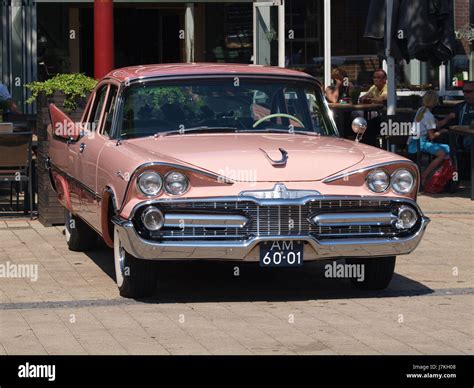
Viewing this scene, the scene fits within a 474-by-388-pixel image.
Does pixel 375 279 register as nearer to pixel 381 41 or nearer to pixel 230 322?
pixel 230 322

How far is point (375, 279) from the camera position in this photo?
948 centimetres

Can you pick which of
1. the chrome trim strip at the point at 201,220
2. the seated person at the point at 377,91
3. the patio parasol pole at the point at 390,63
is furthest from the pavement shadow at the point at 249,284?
the seated person at the point at 377,91

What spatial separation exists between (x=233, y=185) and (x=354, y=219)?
0.90 metres

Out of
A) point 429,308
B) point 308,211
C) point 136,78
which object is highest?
point 136,78

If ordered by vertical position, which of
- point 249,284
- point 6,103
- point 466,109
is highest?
point 6,103

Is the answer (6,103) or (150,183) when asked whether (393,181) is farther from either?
(6,103)

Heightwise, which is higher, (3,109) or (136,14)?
(136,14)

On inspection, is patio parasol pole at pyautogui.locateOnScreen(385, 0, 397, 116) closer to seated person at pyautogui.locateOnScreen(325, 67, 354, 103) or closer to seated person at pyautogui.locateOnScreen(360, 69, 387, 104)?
seated person at pyautogui.locateOnScreen(360, 69, 387, 104)

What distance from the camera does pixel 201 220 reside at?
867 centimetres

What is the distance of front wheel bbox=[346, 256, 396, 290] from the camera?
9391mm

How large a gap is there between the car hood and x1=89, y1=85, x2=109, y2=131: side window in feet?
4.43

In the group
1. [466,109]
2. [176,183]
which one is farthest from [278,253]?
[466,109]
